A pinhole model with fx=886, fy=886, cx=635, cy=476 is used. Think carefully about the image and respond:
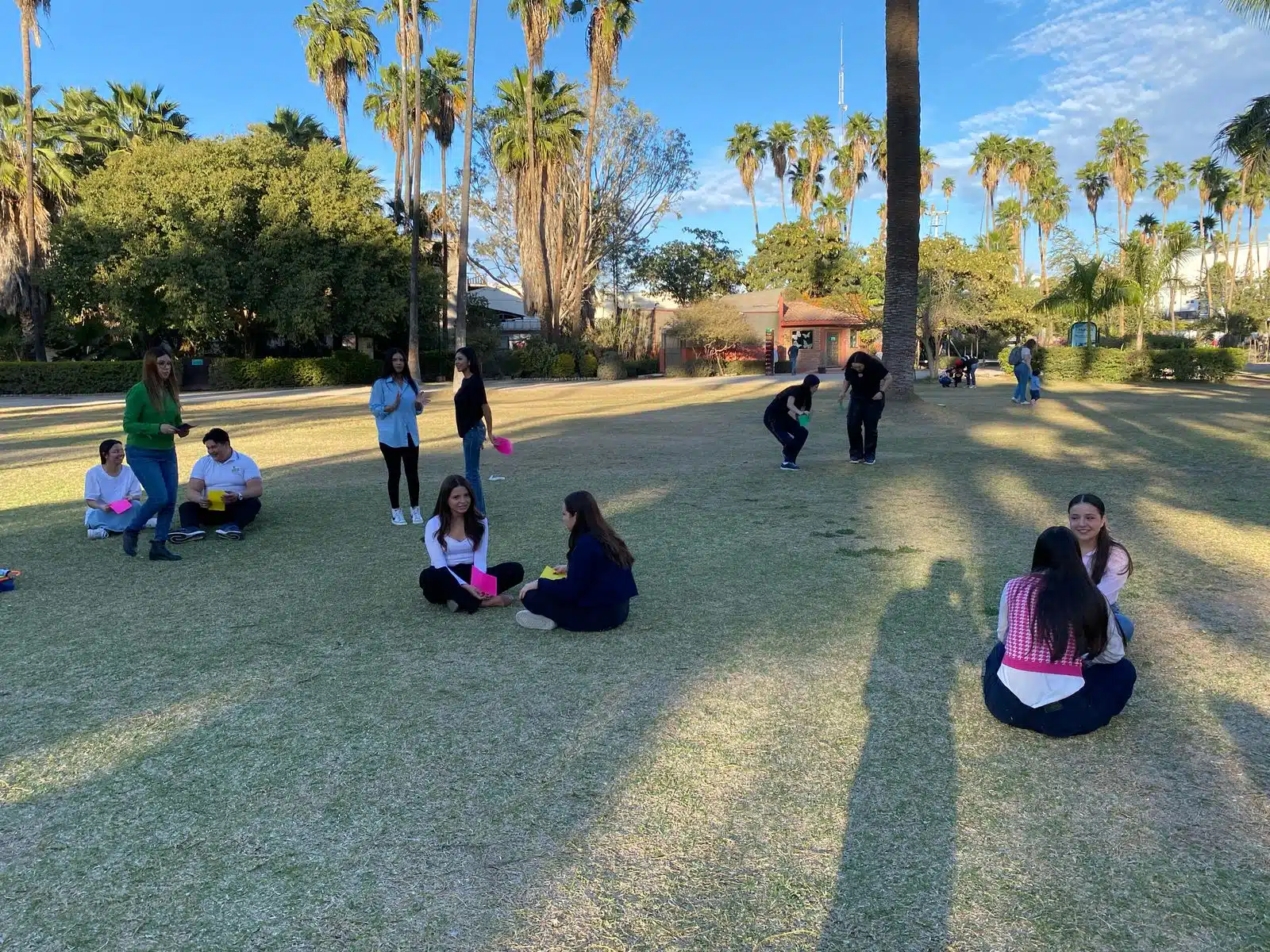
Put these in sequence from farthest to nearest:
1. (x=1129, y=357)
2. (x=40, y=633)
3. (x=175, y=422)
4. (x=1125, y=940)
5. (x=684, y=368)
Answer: (x=684, y=368), (x=1129, y=357), (x=175, y=422), (x=40, y=633), (x=1125, y=940)

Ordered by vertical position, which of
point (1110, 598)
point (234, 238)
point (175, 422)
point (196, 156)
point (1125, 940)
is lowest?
point (1125, 940)

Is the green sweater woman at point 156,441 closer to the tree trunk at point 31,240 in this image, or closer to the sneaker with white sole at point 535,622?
the sneaker with white sole at point 535,622

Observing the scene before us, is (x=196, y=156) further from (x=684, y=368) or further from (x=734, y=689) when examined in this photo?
(x=734, y=689)

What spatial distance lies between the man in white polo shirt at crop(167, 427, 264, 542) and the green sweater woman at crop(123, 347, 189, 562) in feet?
1.81

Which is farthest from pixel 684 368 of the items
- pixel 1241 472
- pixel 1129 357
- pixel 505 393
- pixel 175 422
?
pixel 175 422

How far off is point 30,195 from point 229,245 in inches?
249

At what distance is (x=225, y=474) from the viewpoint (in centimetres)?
770

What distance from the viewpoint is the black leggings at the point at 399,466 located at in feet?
25.1

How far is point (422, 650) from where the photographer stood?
4754 mm

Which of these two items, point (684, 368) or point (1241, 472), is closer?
point (1241, 472)

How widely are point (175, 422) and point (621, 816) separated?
521cm

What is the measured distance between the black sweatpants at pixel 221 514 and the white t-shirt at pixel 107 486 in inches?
19.0

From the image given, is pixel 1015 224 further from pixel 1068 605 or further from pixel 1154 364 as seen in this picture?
pixel 1068 605

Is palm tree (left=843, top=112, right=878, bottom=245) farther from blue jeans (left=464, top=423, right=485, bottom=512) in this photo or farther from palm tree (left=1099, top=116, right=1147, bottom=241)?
blue jeans (left=464, top=423, right=485, bottom=512)
